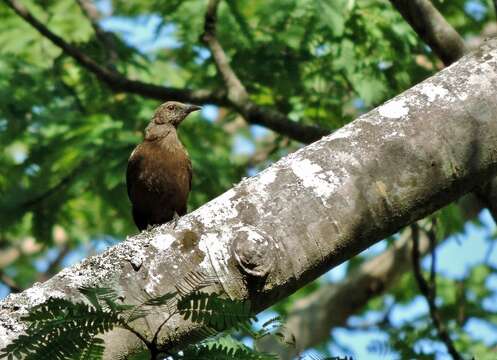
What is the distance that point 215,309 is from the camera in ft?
7.97

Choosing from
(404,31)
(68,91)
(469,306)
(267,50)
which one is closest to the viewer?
(404,31)

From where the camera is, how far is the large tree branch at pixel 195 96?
5.31 meters

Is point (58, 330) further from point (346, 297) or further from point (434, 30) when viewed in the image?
point (346, 297)

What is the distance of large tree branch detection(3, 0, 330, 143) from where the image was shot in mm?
5309

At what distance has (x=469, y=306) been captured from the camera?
30.0 ft

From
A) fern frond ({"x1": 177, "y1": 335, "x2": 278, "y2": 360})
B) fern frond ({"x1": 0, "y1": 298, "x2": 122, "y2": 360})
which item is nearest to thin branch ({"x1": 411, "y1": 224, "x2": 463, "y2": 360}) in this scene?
fern frond ({"x1": 177, "y1": 335, "x2": 278, "y2": 360})

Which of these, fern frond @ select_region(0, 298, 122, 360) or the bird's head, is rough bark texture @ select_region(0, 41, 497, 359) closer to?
fern frond @ select_region(0, 298, 122, 360)

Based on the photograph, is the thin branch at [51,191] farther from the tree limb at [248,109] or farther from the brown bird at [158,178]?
the tree limb at [248,109]

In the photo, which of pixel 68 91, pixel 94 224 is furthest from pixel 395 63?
pixel 94 224

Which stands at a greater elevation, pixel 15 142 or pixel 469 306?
pixel 15 142

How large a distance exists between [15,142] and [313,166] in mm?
5656

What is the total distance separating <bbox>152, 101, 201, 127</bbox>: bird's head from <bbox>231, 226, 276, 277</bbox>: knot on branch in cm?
421

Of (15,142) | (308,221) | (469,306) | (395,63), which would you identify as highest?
(15,142)

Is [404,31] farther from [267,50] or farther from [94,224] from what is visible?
[94,224]
